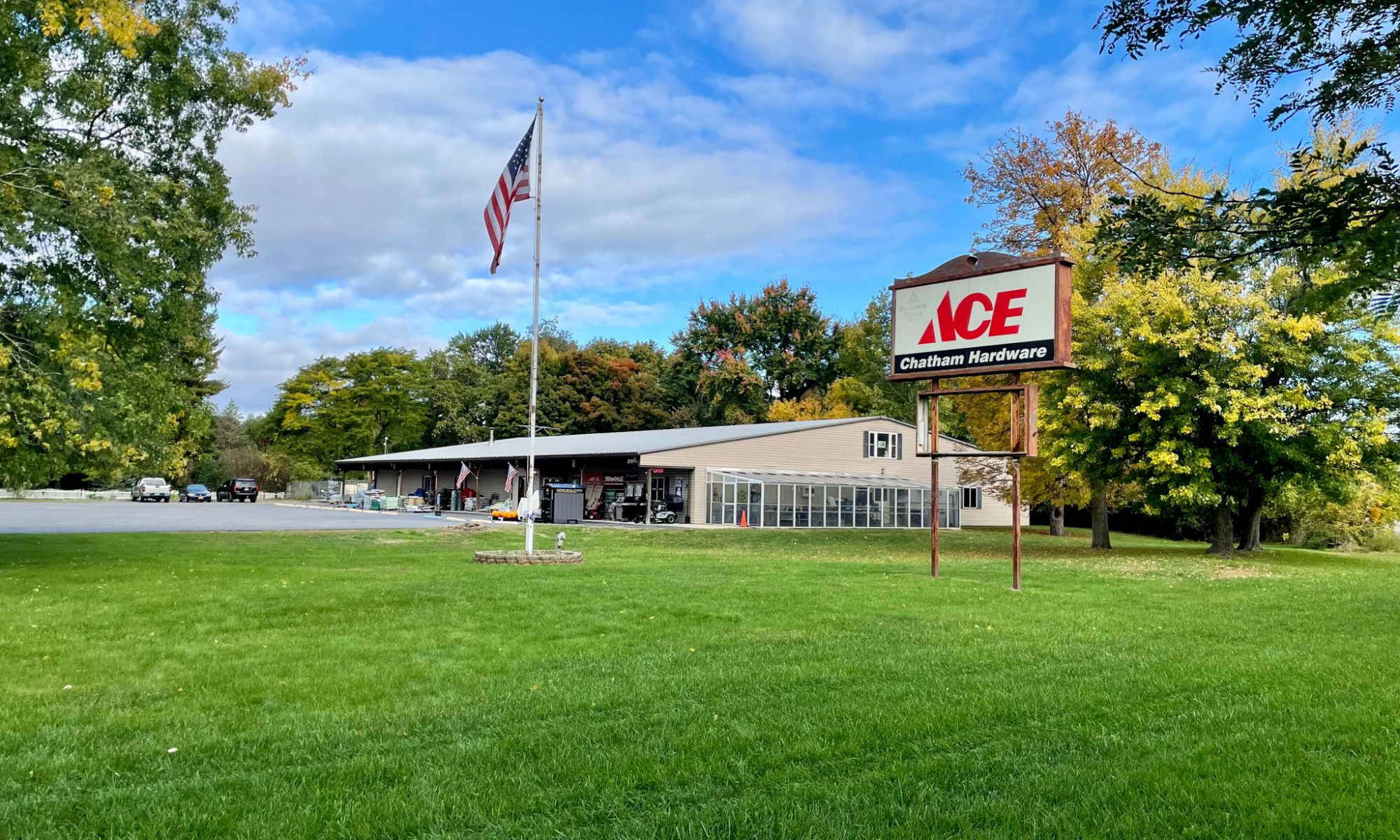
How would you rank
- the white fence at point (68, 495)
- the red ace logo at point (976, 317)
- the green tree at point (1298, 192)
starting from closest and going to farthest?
the green tree at point (1298, 192)
the red ace logo at point (976, 317)
the white fence at point (68, 495)

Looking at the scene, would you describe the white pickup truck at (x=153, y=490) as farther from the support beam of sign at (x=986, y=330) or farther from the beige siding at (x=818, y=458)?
the support beam of sign at (x=986, y=330)

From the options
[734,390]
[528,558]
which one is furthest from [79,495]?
[528,558]

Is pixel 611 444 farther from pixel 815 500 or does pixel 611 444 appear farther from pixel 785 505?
pixel 815 500

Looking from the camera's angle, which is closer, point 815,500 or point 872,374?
point 815,500

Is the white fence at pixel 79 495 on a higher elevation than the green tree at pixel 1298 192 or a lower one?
lower

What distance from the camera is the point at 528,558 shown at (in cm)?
1691

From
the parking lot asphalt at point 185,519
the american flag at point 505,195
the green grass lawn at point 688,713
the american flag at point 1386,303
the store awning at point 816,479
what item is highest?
the american flag at point 505,195

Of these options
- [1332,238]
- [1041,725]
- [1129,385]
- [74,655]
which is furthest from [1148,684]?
[1129,385]

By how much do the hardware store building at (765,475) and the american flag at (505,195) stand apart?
21.3m

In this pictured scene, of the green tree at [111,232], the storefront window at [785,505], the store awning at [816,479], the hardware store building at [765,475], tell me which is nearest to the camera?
the green tree at [111,232]

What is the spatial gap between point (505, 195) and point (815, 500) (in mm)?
27086

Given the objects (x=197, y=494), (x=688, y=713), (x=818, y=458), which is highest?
(x=818, y=458)

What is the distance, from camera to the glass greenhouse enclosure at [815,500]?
39.5m

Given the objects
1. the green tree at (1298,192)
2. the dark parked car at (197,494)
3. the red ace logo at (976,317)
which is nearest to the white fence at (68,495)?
the dark parked car at (197,494)
